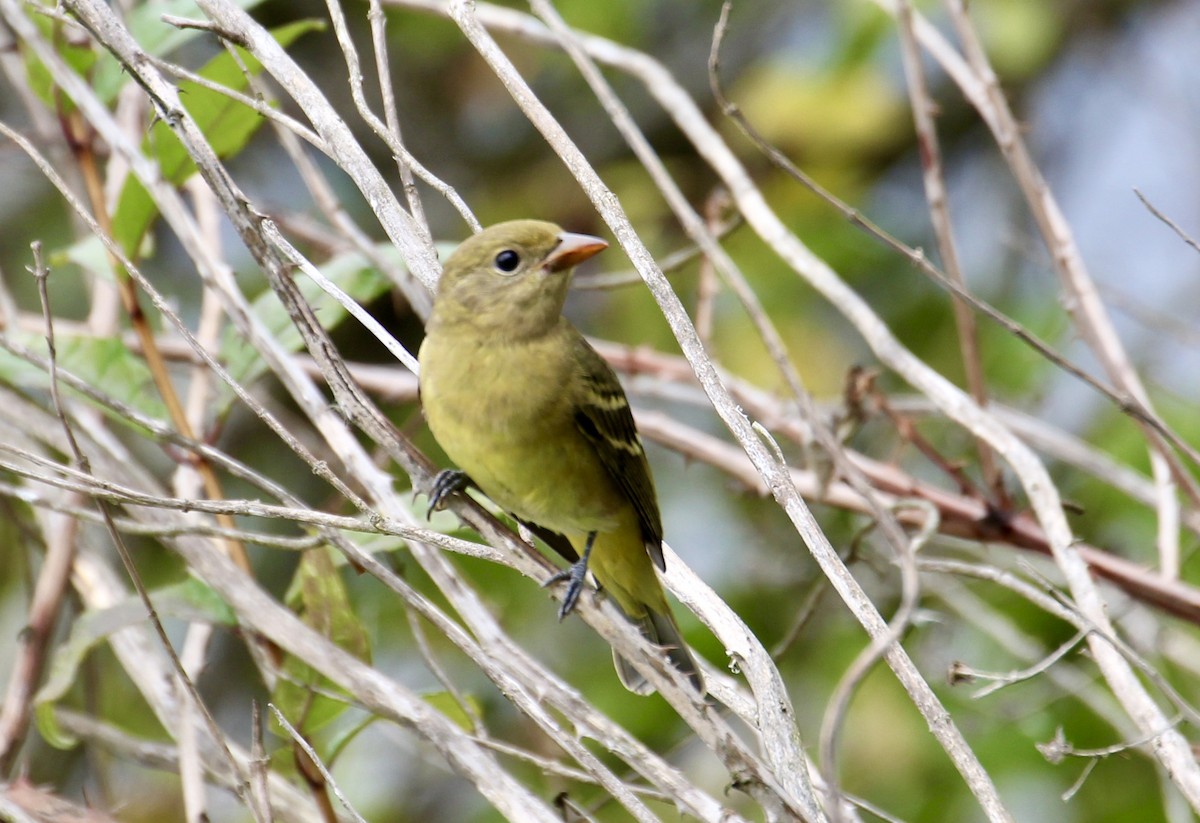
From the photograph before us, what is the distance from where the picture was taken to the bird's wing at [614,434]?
11.1ft

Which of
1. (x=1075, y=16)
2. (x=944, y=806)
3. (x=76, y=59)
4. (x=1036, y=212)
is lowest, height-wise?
(x=944, y=806)

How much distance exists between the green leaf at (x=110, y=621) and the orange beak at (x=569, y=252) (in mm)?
1110

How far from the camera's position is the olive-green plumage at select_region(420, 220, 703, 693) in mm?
3184

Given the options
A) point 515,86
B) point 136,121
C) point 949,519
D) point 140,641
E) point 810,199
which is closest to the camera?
point 515,86

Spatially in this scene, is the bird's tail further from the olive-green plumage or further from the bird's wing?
the bird's wing

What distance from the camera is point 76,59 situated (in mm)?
3436

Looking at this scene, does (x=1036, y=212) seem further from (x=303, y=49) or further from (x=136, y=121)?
(x=303, y=49)

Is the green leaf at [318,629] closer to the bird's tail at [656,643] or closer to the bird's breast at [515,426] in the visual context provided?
the bird's breast at [515,426]

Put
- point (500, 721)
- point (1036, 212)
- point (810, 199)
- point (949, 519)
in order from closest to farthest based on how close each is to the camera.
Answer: point (1036, 212)
point (949, 519)
point (500, 721)
point (810, 199)

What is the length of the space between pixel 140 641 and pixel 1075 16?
19.4 ft

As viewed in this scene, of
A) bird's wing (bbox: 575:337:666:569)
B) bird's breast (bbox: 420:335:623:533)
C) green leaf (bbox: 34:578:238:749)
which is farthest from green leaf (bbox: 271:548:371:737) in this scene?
bird's wing (bbox: 575:337:666:569)

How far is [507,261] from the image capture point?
11.1 ft

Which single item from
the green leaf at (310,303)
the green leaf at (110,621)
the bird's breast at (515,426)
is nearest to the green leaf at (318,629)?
the green leaf at (110,621)

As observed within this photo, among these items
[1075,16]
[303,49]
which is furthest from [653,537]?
[1075,16]
